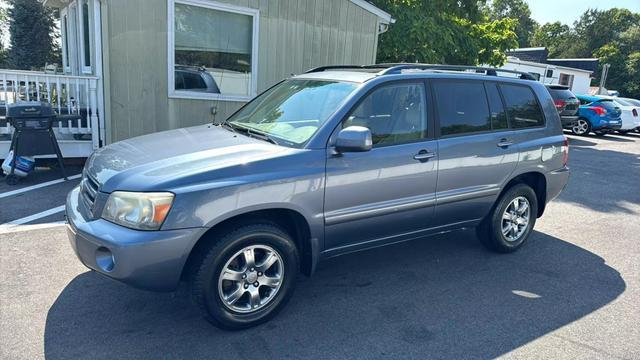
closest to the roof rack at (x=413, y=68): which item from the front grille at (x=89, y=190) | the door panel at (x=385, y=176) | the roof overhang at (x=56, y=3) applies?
the door panel at (x=385, y=176)

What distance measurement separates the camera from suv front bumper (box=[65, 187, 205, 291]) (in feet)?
9.21

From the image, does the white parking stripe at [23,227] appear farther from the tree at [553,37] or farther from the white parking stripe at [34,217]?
the tree at [553,37]

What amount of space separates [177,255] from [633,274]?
4.25 m

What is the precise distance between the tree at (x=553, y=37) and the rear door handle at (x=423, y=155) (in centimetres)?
7837

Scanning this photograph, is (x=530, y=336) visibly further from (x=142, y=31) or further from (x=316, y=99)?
(x=142, y=31)

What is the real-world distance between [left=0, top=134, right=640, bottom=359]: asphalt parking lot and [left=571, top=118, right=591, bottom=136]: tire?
13985mm

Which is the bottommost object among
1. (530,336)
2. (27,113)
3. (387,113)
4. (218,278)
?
(530,336)

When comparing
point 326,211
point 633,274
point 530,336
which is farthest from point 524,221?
point 326,211

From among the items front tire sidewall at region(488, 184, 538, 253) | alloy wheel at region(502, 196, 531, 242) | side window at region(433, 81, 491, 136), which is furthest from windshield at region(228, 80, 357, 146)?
alloy wheel at region(502, 196, 531, 242)

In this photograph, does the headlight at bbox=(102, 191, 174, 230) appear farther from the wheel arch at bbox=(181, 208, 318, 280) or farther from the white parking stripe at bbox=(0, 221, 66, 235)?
the white parking stripe at bbox=(0, 221, 66, 235)

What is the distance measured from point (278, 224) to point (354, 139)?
814 millimetres

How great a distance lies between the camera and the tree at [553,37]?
7225 centimetres

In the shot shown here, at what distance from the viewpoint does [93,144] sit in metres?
7.42

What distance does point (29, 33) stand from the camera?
84.0 feet
